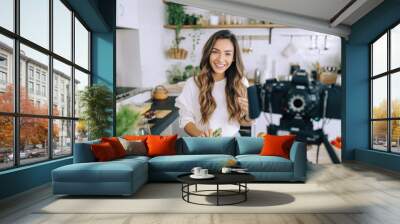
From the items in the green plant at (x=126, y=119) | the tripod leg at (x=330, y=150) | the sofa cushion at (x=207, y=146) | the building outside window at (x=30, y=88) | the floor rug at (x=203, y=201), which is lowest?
the floor rug at (x=203, y=201)

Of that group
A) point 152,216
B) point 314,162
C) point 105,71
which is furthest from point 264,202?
point 105,71

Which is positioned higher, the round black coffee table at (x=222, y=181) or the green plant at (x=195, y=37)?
the green plant at (x=195, y=37)

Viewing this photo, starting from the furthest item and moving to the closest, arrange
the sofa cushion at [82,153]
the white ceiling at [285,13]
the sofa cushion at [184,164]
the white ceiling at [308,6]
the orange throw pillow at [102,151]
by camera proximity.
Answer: the white ceiling at [285,13]
the white ceiling at [308,6]
the sofa cushion at [184,164]
the orange throw pillow at [102,151]
the sofa cushion at [82,153]

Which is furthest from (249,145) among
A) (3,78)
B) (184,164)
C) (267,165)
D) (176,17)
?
(3,78)

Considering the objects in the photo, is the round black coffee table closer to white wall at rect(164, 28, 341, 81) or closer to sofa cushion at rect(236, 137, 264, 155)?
sofa cushion at rect(236, 137, 264, 155)

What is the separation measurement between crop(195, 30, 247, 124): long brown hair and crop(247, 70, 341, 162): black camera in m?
0.29

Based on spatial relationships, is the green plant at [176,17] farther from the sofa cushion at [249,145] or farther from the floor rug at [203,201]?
the floor rug at [203,201]

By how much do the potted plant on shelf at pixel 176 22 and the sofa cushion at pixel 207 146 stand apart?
8.53ft

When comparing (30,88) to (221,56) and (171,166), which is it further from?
(221,56)

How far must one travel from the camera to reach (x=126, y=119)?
28.7ft

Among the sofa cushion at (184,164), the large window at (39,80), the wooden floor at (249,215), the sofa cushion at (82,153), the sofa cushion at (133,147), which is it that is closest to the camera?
the wooden floor at (249,215)

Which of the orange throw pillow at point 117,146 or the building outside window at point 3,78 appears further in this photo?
the orange throw pillow at point 117,146

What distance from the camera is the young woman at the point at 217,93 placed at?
8.70 m

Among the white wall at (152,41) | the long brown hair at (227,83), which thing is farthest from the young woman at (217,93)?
the white wall at (152,41)
